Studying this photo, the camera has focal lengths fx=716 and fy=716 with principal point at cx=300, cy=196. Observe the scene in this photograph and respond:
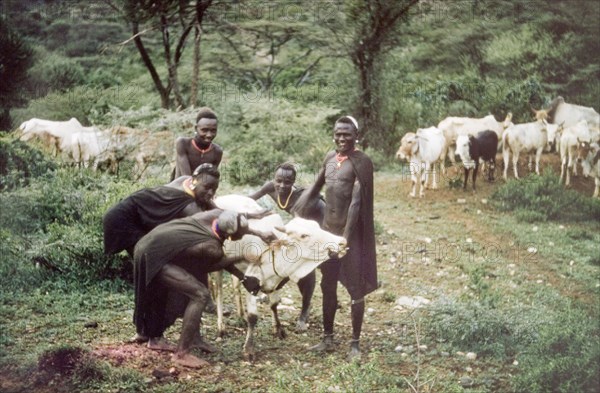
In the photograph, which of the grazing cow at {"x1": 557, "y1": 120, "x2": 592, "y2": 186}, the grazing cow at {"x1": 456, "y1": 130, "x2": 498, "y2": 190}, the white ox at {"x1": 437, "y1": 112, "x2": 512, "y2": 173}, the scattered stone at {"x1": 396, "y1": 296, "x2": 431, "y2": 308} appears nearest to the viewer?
the scattered stone at {"x1": 396, "y1": 296, "x2": 431, "y2": 308}

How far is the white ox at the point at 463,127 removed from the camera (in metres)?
11.6

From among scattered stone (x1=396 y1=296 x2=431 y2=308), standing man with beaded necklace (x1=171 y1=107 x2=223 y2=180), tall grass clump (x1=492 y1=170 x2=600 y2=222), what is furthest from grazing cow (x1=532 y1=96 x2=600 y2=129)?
standing man with beaded necklace (x1=171 y1=107 x2=223 y2=180)

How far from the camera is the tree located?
934 cm

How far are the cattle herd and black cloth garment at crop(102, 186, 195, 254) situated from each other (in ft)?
19.0

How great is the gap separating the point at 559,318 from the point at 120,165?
609 centimetres

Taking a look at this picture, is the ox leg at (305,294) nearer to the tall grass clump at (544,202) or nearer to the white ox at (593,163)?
the tall grass clump at (544,202)

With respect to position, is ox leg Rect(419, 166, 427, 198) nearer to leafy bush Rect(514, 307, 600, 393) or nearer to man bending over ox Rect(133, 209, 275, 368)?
leafy bush Rect(514, 307, 600, 393)

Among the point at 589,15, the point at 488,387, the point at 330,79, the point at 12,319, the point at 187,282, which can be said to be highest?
the point at 589,15

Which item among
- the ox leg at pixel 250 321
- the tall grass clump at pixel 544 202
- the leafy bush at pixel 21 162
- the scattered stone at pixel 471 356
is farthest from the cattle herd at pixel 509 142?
the ox leg at pixel 250 321

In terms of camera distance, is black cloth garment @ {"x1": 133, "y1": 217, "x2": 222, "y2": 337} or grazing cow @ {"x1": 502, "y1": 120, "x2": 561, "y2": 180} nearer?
black cloth garment @ {"x1": 133, "y1": 217, "x2": 222, "y2": 337}

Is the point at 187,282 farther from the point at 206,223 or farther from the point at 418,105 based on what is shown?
the point at 418,105

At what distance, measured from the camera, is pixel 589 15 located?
39.9 ft

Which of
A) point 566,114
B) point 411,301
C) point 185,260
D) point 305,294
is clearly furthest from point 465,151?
point 185,260

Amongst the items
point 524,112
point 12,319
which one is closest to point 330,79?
point 524,112
